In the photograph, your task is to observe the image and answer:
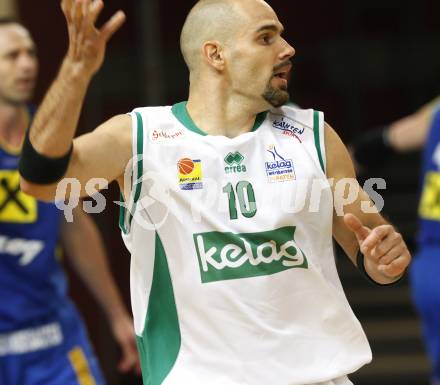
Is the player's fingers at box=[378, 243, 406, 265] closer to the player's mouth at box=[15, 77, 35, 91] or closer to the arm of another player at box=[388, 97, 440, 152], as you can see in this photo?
the player's mouth at box=[15, 77, 35, 91]

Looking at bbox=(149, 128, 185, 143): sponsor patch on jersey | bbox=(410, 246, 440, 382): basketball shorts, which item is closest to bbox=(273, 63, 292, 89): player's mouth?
bbox=(149, 128, 185, 143): sponsor patch on jersey

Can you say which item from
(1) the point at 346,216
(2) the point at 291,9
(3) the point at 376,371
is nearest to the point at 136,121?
(1) the point at 346,216

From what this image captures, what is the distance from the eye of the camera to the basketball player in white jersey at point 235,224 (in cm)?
362

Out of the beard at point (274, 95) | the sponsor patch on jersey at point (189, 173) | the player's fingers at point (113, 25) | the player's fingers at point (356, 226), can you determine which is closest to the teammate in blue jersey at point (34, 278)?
the sponsor patch on jersey at point (189, 173)

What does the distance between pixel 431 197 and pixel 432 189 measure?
0.16ft

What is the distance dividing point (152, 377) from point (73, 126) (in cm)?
90

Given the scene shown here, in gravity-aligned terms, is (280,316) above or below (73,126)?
below

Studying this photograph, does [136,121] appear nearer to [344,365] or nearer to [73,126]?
[73,126]

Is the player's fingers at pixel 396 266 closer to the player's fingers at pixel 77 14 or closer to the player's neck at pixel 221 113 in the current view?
the player's neck at pixel 221 113

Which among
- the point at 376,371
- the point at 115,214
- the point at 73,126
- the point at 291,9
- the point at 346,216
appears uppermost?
the point at 73,126

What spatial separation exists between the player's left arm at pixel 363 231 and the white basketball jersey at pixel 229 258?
57 mm

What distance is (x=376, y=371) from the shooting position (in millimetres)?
8719

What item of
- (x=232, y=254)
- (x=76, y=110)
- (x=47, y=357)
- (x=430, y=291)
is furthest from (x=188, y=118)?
(x=430, y=291)

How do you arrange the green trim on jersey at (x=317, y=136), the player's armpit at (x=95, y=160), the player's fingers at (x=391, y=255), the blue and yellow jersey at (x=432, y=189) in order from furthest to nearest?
the blue and yellow jersey at (x=432, y=189) < the green trim on jersey at (x=317, y=136) < the player's fingers at (x=391, y=255) < the player's armpit at (x=95, y=160)
